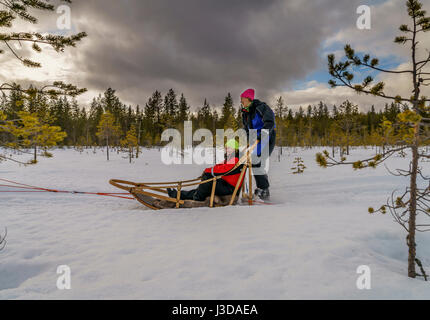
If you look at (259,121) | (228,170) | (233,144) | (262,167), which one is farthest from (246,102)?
(228,170)

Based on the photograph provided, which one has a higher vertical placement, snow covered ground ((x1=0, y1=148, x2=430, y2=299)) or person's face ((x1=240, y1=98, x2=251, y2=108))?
person's face ((x1=240, y1=98, x2=251, y2=108))

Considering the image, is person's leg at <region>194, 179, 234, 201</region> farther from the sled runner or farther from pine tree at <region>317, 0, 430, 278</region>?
pine tree at <region>317, 0, 430, 278</region>

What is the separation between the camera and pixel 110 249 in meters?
2.61

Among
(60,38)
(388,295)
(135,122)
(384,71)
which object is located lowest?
(388,295)

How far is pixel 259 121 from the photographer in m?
5.17

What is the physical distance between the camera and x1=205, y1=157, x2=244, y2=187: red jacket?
15.0 feet

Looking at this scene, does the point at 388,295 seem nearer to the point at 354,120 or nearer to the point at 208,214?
the point at 208,214

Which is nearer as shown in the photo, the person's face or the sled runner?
the sled runner

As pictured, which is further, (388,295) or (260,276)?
(260,276)

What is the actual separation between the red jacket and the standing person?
0.73 metres

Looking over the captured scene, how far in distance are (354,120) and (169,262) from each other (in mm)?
28316

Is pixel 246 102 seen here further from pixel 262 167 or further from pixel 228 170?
pixel 228 170

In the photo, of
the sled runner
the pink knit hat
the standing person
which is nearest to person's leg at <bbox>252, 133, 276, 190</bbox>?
the standing person
